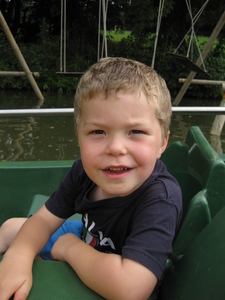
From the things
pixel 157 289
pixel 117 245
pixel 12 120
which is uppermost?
pixel 117 245

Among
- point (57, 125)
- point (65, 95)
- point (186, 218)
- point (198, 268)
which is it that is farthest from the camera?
point (65, 95)

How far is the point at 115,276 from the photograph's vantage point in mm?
768

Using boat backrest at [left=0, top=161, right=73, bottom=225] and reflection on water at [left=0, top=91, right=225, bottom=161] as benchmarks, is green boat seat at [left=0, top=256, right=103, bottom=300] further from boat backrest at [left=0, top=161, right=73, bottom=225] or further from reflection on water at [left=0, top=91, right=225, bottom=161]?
reflection on water at [left=0, top=91, right=225, bottom=161]

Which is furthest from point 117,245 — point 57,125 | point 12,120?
point 12,120

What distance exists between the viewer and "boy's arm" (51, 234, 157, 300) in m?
0.76

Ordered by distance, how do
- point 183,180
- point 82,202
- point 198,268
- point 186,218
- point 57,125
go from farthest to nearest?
point 57,125, point 183,180, point 82,202, point 186,218, point 198,268

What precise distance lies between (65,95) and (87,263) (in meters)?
9.15

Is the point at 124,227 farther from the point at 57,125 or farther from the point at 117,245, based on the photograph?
the point at 57,125

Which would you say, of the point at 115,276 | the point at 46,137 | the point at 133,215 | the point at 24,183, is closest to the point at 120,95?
the point at 133,215

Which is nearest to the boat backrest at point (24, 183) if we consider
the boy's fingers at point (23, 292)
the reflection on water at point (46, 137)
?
the boy's fingers at point (23, 292)

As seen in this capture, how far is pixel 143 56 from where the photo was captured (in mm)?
10758

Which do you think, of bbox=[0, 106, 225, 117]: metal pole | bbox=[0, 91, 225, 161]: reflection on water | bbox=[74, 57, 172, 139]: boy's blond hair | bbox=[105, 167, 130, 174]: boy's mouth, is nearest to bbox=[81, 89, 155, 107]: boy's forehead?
bbox=[74, 57, 172, 139]: boy's blond hair

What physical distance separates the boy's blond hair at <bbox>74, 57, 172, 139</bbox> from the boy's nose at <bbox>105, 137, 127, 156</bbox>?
11 centimetres

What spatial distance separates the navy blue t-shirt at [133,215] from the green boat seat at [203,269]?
61 millimetres
